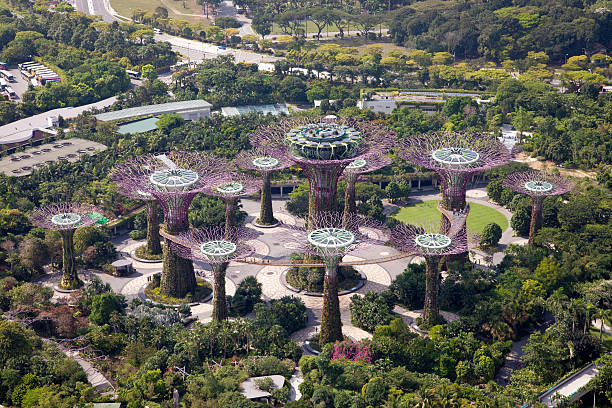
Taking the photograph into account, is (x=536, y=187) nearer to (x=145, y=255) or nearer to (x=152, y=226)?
(x=152, y=226)

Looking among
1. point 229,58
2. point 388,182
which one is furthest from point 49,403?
point 229,58

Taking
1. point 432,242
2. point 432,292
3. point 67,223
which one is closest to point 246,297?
point 432,292

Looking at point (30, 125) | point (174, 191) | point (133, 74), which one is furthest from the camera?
point (133, 74)

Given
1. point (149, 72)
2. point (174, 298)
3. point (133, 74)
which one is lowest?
point (174, 298)

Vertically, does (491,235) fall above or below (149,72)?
below

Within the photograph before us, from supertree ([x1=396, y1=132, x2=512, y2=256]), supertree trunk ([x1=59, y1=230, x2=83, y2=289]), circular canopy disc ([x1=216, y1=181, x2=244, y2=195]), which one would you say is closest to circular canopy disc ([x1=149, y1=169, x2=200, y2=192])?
circular canopy disc ([x1=216, y1=181, x2=244, y2=195])

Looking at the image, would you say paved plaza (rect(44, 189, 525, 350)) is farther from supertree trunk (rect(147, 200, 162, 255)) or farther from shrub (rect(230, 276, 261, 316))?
shrub (rect(230, 276, 261, 316))

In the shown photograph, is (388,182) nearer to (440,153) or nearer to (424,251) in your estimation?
(440,153)
